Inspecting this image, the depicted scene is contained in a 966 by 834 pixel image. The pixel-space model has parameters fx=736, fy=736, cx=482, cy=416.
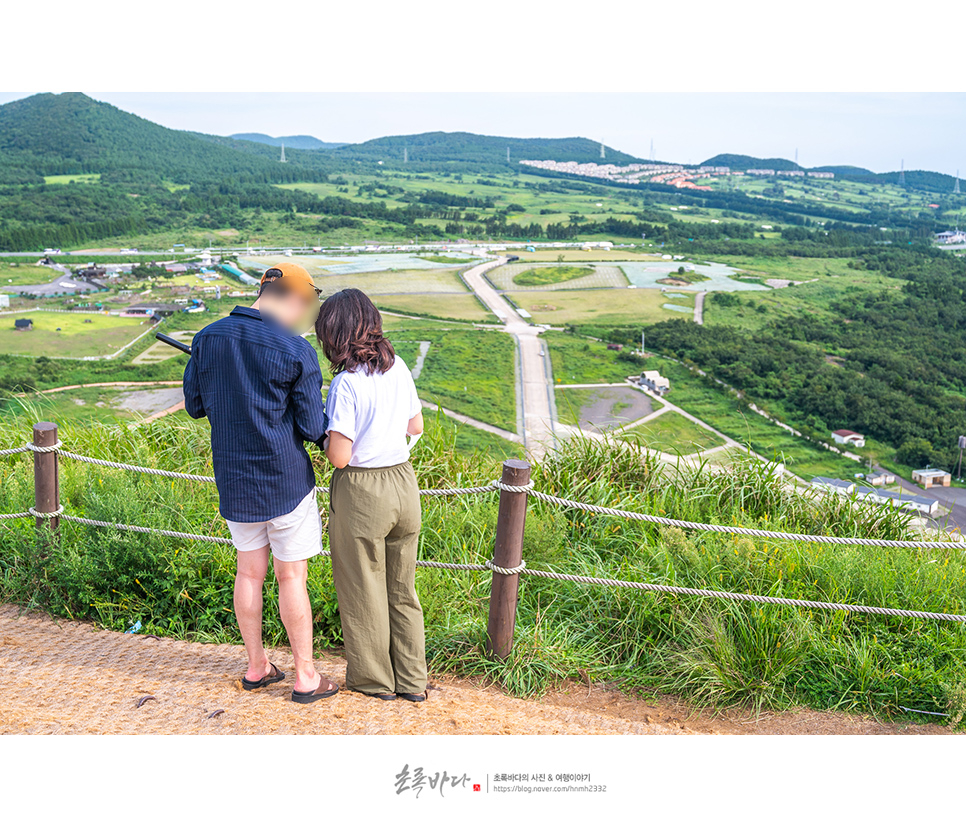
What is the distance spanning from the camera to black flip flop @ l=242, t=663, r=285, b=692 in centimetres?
230

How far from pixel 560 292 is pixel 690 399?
84.6 ft

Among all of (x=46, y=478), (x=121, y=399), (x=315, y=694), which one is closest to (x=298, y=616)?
(x=315, y=694)

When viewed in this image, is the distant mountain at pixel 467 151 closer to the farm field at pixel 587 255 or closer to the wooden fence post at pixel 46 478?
the farm field at pixel 587 255

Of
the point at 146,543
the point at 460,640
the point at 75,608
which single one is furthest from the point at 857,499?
the point at 75,608

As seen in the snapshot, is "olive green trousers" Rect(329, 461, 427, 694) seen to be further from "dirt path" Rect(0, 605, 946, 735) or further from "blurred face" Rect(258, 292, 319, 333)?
"blurred face" Rect(258, 292, 319, 333)

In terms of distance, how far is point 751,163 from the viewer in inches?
6860

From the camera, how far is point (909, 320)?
213 feet

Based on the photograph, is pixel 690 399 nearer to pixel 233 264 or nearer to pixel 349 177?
pixel 233 264

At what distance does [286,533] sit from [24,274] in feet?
233

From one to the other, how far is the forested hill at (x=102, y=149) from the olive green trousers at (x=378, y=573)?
330 feet

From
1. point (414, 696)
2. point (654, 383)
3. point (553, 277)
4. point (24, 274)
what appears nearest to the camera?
point (414, 696)

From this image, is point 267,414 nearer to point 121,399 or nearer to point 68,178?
point 121,399

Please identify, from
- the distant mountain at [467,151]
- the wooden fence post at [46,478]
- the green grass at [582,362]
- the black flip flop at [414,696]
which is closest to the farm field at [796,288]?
the green grass at [582,362]

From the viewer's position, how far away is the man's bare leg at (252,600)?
7.04ft
